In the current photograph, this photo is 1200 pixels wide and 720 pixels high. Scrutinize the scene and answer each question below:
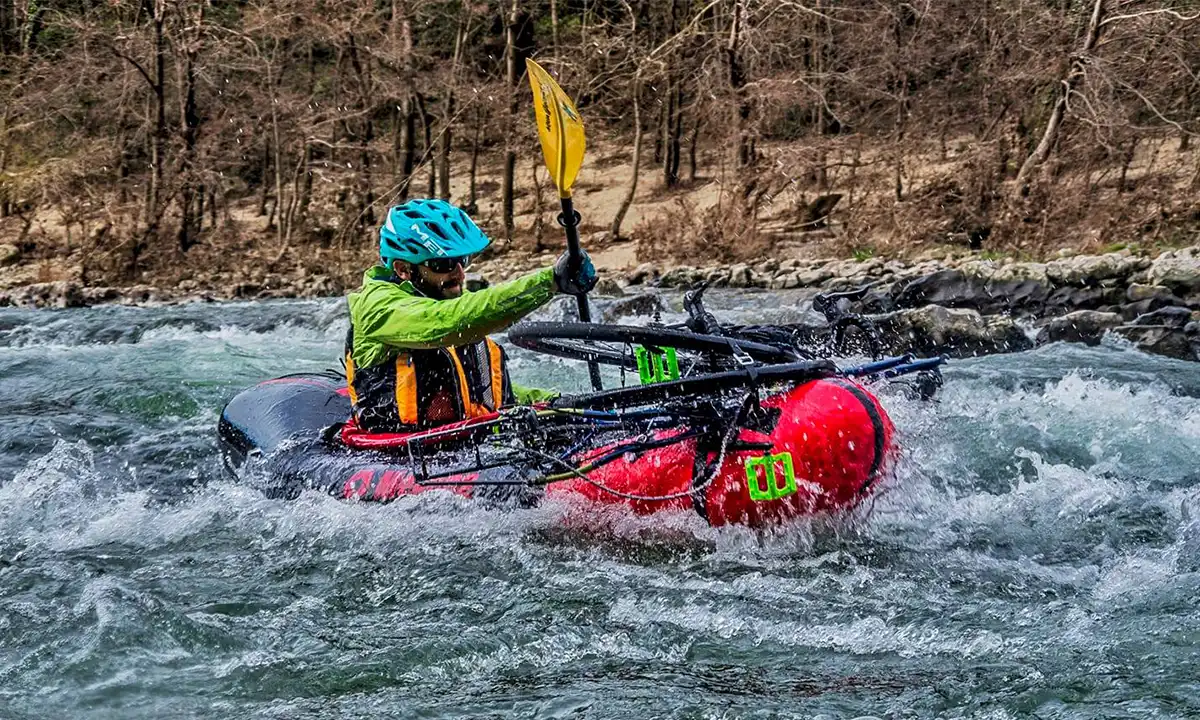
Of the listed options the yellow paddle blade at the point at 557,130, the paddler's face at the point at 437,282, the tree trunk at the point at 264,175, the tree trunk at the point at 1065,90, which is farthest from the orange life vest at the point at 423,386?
the tree trunk at the point at 264,175

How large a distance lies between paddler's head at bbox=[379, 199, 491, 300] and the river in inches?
34.7

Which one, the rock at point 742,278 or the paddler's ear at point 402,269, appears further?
the rock at point 742,278

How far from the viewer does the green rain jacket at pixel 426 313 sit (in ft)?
14.0

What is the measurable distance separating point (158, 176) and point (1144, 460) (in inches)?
640

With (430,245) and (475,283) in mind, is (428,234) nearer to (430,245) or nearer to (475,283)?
(430,245)

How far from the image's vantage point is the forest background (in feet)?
51.1

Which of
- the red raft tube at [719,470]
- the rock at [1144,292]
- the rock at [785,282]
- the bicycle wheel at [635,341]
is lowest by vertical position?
the rock at [785,282]

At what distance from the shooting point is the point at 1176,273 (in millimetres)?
10320

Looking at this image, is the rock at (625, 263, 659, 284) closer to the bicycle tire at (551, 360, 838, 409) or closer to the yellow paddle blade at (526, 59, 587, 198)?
the yellow paddle blade at (526, 59, 587, 198)

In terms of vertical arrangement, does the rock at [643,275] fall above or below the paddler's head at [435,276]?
below

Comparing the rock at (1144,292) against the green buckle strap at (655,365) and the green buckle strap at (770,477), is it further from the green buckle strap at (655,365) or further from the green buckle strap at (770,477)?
the green buckle strap at (770,477)

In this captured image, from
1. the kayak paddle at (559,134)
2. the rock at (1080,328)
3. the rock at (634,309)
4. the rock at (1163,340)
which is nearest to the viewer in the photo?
the kayak paddle at (559,134)

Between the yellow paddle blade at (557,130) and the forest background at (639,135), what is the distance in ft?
33.3

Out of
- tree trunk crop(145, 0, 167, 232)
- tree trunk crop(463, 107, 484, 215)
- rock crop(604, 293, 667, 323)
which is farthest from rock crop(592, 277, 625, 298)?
tree trunk crop(145, 0, 167, 232)
